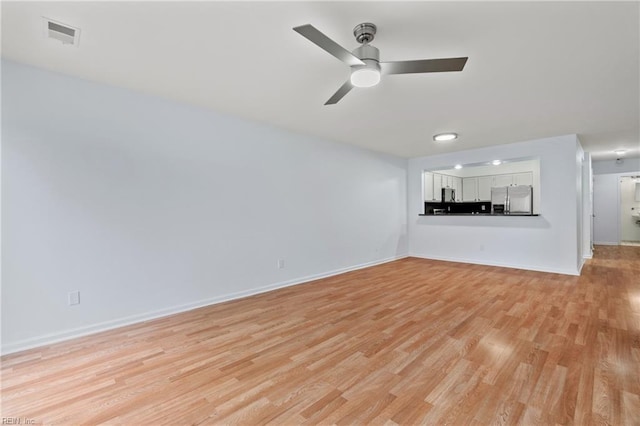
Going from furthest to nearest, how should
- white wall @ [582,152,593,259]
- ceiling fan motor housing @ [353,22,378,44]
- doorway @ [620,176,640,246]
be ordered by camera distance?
doorway @ [620,176,640,246] < white wall @ [582,152,593,259] < ceiling fan motor housing @ [353,22,378,44]

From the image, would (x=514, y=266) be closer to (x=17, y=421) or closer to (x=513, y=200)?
(x=513, y=200)

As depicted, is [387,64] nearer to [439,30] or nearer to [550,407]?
[439,30]

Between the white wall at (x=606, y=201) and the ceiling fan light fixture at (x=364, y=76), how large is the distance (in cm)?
926

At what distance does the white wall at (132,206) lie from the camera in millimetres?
2439

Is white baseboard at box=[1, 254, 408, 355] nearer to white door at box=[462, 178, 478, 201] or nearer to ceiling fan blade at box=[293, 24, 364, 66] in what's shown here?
ceiling fan blade at box=[293, 24, 364, 66]

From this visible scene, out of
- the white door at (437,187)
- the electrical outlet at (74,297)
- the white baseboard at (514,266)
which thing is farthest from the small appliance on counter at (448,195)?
the electrical outlet at (74,297)

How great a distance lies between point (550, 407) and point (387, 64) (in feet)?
7.80

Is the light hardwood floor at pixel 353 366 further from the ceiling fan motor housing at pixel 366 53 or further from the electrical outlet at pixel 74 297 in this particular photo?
the ceiling fan motor housing at pixel 366 53

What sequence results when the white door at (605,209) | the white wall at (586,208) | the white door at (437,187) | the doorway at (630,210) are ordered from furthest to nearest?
1. the doorway at (630,210)
2. the white door at (605,209)
3. the white door at (437,187)
4. the white wall at (586,208)

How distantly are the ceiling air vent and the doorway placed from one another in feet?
41.9

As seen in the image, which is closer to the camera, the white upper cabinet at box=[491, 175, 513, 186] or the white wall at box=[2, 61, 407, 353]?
the white wall at box=[2, 61, 407, 353]

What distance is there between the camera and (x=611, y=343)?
238cm

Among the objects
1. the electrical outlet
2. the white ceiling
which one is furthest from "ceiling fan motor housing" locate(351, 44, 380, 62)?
the electrical outlet

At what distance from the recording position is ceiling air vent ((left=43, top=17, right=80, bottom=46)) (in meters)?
1.92
